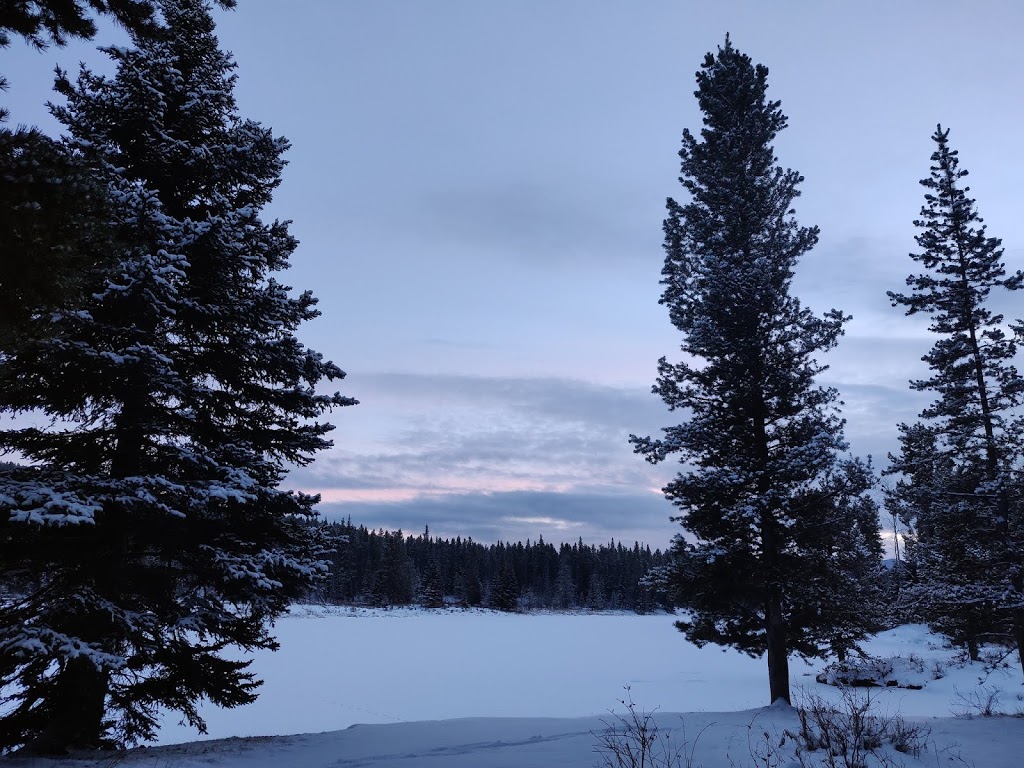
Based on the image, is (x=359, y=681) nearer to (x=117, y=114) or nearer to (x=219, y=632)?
(x=219, y=632)

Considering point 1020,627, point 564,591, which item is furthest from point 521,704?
point 564,591

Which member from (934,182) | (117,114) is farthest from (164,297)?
(934,182)

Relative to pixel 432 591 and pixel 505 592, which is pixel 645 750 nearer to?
pixel 505 592

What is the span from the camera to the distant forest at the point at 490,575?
95938mm

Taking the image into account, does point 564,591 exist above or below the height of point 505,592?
below

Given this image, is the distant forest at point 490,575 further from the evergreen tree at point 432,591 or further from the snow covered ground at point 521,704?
the snow covered ground at point 521,704

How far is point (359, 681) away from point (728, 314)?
18932 mm

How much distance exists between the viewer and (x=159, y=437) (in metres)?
9.50

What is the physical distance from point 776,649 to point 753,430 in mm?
4934

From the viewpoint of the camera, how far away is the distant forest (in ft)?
315

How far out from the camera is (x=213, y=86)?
10.8 m

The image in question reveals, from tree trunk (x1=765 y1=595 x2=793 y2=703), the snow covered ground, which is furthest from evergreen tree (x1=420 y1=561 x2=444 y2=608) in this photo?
tree trunk (x1=765 y1=595 x2=793 y2=703)

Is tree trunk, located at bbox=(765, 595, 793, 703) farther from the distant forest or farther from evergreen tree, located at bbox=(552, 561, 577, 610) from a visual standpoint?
evergreen tree, located at bbox=(552, 561, 577, 610)

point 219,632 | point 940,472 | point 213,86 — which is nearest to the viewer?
point 219,632
